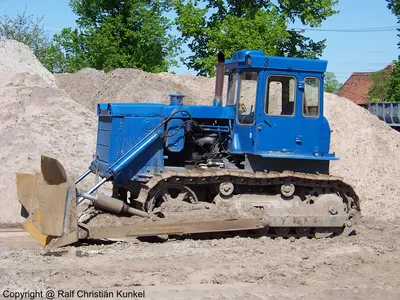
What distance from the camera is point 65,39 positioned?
1393 inches

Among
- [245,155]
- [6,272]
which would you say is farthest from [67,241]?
[245,155]

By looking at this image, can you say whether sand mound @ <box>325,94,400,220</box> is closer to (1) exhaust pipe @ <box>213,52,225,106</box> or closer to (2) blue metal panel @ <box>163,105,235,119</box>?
(2) blue metal panel @ <box>163,105,235,119</box>

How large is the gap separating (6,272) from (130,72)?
53.0 feet

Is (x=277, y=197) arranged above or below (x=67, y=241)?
above

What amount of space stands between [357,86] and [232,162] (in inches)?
1961

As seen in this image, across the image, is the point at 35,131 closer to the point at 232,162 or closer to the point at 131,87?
the point at 131,87

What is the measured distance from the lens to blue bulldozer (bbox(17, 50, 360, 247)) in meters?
10.5

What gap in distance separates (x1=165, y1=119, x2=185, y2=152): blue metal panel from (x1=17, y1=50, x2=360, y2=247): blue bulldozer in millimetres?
16

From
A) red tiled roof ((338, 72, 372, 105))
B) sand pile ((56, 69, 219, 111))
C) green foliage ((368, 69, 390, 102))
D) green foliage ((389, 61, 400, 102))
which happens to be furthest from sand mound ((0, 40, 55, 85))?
red tiled roof ((338, 72, 372, 105))

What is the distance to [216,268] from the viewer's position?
354 inches

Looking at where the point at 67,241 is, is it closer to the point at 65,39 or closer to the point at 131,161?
the point at 131,161

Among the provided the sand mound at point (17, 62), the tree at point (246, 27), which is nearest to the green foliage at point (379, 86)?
the tree at point (246, 27)

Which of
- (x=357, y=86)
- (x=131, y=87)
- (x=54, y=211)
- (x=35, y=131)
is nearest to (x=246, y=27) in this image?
(x=131, y=87)

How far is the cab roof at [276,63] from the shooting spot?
1105cm
